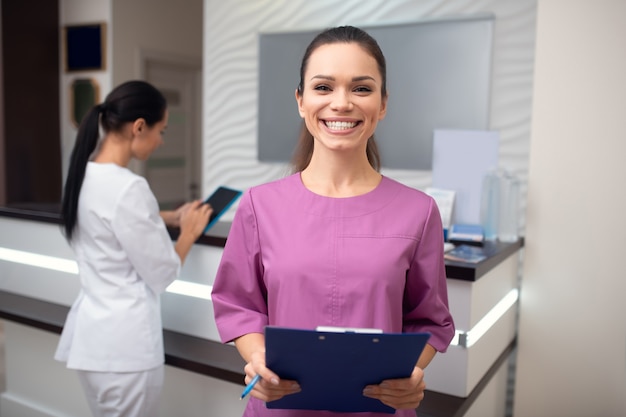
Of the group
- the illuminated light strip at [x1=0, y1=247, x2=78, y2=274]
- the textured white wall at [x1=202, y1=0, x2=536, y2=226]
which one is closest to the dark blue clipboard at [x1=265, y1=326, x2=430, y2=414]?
the illuminated light strip at [x1=0, y1=247, x2=78, y2=274]

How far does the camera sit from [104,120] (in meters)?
2.05

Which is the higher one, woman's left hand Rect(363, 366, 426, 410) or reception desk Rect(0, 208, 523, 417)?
woman's left hand Rect(363, 366, 426, 410)

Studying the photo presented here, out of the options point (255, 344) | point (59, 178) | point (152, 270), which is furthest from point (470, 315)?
point (59, 178)

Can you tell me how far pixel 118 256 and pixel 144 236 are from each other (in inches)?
4.8

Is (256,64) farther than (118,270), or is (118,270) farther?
(256,64)

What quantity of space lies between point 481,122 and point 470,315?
1921 mm

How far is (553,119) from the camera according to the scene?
2348 mm

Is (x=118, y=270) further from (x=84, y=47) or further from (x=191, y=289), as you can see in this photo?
(x=84, y=47)

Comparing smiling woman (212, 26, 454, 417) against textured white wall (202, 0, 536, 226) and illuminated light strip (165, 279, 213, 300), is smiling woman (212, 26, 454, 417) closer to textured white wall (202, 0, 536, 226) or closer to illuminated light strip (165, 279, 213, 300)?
illuminated light strip (165, 279, 213, 300)

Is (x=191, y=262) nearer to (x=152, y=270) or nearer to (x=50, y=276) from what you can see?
(x=152, y=270)

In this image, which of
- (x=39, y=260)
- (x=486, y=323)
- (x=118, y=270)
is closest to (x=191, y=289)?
(x=118, y=270)

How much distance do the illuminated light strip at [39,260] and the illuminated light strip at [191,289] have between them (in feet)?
1.88

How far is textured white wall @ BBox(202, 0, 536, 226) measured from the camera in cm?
341

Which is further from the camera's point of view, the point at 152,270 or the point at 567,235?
the point at 567,235
